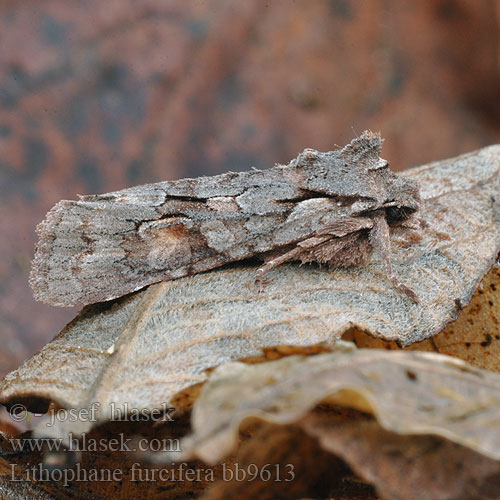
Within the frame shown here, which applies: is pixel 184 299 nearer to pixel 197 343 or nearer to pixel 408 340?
pixel 197 343

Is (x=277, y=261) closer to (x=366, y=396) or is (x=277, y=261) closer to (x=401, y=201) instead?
(x=401, y=201)

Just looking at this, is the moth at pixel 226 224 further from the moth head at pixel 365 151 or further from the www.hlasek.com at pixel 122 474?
the www.hlasek.com at pixel 122 474

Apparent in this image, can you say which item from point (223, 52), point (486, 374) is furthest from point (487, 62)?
point (486, 374)

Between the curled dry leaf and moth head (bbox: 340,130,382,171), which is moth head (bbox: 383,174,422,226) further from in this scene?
the curled dry leaf

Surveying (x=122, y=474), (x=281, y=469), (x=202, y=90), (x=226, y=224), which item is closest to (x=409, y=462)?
(x=281, y=469)

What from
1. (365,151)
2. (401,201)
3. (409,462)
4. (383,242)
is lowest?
(409,462)
